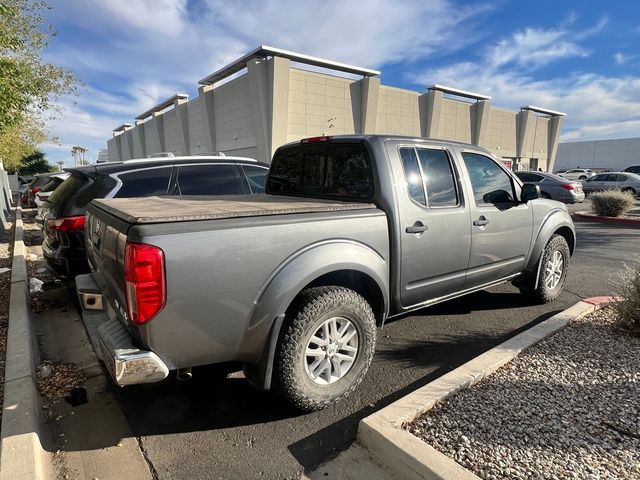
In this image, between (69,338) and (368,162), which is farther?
(69,338)

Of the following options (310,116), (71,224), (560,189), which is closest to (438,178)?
(71,224)

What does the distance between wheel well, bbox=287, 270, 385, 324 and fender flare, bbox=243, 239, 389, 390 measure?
0.11 meters

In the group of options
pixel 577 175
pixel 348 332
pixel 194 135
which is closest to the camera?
pixel 348 332

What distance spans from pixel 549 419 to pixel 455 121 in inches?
1453

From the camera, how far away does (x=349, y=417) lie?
A: 2838mm

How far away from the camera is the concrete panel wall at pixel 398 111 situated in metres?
30.0

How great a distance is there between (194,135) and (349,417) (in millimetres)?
36383

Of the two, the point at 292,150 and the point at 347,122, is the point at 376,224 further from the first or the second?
the point at 347,122

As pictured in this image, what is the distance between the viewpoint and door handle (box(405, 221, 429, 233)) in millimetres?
3316

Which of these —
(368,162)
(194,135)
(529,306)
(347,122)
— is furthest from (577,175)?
(368,162)

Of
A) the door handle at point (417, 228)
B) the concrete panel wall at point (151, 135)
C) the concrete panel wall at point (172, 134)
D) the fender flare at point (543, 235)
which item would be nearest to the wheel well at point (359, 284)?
the door handle at point (417, 228)

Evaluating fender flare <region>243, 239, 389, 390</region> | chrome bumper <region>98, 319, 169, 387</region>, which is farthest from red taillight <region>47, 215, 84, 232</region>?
fender flare <region>243, 239, 389, 390</region>

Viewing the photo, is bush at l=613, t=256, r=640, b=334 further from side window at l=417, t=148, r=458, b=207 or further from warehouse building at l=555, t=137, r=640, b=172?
warehouse building at l=555, t=137, r=640, b=172

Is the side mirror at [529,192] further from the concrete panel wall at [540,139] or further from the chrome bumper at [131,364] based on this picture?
→ the concrete panel wall at [540,139]
